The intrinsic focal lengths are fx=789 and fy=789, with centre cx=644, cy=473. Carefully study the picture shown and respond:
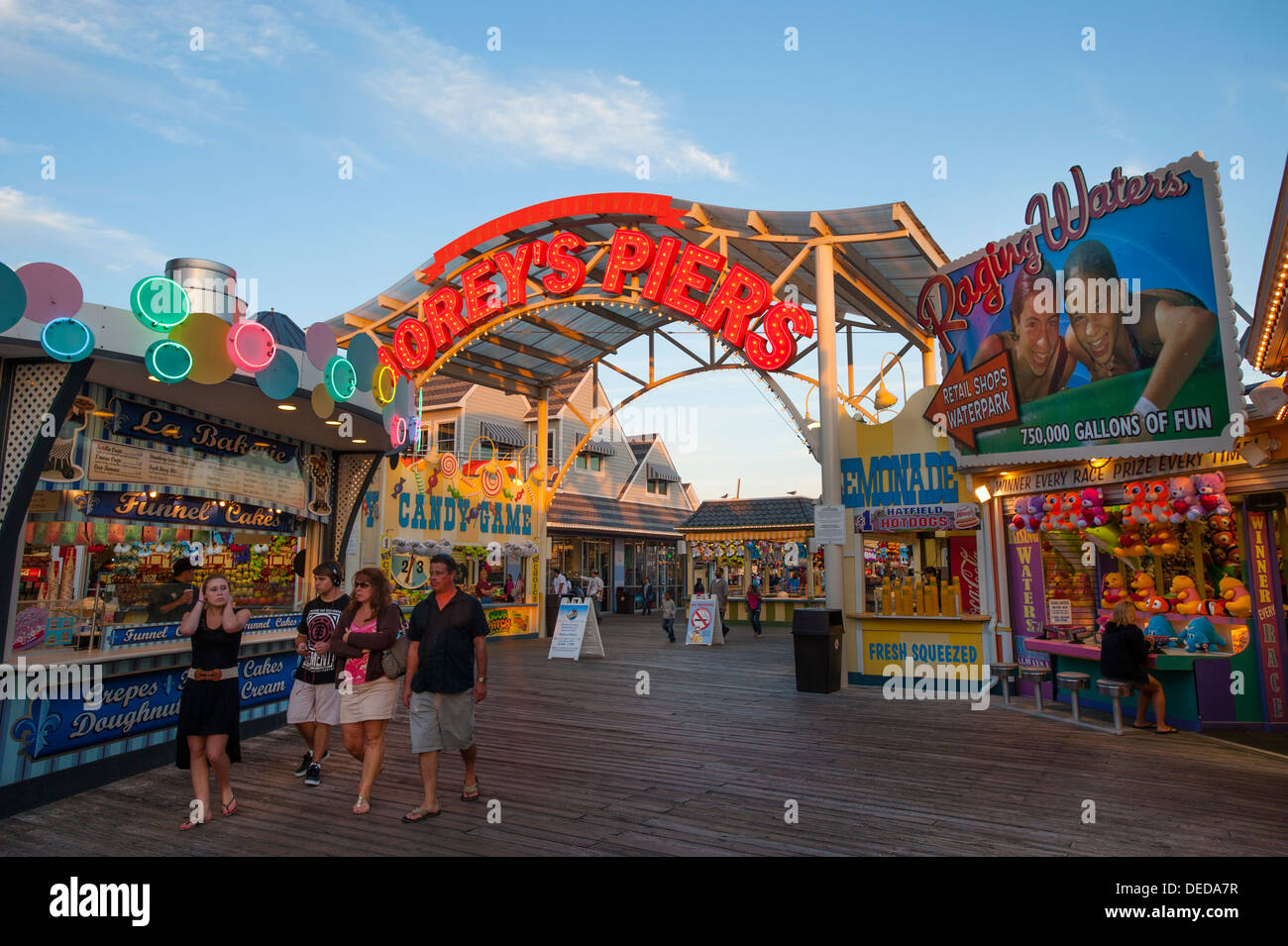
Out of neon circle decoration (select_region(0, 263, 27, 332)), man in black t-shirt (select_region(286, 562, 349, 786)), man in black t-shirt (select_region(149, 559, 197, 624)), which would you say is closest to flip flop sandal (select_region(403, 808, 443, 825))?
man in black t-shirt (select_region(286, 562, 349, 786))

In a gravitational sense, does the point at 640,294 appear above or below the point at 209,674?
above

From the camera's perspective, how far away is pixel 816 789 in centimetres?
606

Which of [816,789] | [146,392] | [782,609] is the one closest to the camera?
[816,789]

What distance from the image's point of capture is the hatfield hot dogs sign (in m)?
7.82

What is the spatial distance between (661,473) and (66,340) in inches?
1169

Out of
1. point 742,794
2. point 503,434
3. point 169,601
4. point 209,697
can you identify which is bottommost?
point 742,794

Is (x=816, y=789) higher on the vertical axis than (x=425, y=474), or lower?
lower

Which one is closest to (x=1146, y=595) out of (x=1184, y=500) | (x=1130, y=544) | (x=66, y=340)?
(x=1130, y=544)

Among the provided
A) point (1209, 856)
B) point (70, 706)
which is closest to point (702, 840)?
point (1209, 856)

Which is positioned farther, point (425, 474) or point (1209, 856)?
point (425, 474)

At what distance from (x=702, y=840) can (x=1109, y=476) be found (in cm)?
746

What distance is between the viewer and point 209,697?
5.21 metres

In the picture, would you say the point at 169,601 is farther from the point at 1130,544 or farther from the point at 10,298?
the point at 1130,544
